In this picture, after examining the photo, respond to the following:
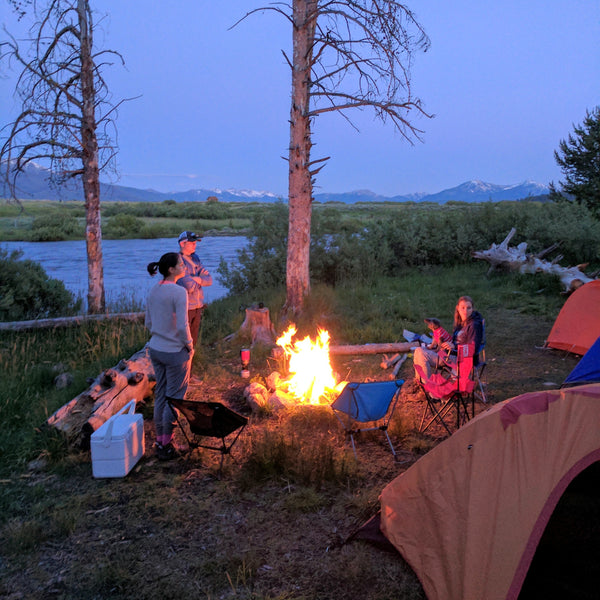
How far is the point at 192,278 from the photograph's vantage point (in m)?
6.35

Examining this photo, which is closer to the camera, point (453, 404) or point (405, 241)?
point (453, 404)

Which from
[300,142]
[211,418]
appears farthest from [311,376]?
[300,142]

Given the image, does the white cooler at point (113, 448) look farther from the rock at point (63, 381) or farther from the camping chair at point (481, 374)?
the camping chair at point (481, 374)

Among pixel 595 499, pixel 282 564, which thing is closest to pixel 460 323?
pixel 595 499

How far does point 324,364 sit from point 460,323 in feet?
5.67

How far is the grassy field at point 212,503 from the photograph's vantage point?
3219 millimetres

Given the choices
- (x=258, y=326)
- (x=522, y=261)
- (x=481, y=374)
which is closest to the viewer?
(x=481, y=374)

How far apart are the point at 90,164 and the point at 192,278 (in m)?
5.13

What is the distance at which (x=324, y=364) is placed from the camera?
651 centimetres

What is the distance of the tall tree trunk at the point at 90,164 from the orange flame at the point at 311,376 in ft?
17.0

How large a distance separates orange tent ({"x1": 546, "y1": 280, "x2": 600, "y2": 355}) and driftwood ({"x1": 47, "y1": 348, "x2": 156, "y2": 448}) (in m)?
6.02

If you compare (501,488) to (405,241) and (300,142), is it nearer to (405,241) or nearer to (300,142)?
(300,142)

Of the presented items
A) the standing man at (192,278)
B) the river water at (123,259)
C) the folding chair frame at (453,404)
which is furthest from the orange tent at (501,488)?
the river water at (123,259)

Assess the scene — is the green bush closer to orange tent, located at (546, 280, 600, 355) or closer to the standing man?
the standing man
